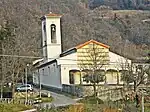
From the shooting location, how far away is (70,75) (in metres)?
44.3

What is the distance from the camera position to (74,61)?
Result: 4428 centimetres

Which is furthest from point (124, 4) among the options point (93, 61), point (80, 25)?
point (93, 61)

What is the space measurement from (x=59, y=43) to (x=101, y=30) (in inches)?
1217

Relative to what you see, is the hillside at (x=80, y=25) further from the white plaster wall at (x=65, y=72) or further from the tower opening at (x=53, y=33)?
the white plaster wall at (x=65, y=72)

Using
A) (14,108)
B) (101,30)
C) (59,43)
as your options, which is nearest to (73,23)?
(101,30)

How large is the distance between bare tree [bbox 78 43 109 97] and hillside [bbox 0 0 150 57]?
12.0 m

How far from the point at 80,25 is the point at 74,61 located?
31614 millimetres

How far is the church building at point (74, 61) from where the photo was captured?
135 ft

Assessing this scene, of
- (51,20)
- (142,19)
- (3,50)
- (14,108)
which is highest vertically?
(142,19)

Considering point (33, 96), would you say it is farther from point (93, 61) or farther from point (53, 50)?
point (53, 50)

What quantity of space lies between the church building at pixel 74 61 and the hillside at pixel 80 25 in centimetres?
714

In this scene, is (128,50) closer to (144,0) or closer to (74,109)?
(74,109)

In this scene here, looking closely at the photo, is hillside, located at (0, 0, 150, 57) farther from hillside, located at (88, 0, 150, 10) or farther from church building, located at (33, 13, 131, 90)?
hillside, located at (88, 0, 150, 10)

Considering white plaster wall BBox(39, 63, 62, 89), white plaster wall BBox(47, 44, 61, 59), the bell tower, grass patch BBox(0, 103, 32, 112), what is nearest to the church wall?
the bell tower
